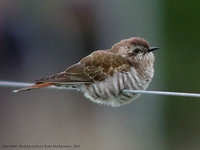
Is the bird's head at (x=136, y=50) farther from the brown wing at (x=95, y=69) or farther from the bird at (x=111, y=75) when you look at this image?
the brown wing at (x=95, y=69)

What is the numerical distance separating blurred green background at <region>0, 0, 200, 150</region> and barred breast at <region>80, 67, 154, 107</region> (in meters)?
4.63

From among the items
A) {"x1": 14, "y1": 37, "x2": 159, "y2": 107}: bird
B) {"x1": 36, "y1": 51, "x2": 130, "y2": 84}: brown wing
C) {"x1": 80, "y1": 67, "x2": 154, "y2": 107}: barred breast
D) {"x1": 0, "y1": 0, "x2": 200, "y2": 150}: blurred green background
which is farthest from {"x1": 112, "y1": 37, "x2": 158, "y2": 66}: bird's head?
{"x1": 0, "y1": 0, "x2": 200, "y2": 150}: blurred green background

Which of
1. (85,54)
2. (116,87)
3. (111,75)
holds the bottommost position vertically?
(116,87)

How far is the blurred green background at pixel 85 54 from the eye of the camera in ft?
38.7

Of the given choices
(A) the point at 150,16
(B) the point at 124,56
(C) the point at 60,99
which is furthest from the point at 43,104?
(B) the point at 124,56

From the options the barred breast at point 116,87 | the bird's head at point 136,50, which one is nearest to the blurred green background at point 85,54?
the bird's head at point 136,50

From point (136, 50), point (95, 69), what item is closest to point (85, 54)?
point (136, 50)

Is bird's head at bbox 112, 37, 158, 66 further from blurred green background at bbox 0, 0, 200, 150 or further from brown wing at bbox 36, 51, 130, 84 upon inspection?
blurred green background at bbox 0, 0, 200, 150

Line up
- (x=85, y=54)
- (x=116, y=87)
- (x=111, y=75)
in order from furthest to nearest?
1. (x=85, y=54)
2. (x=111, y=75)
3. (x=116, y=87)

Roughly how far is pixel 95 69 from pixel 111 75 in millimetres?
195

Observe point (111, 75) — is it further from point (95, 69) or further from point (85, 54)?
point (85, 54)

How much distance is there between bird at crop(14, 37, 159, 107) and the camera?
20.7 ft

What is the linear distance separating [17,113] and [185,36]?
4.08 m

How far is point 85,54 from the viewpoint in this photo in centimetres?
1316
